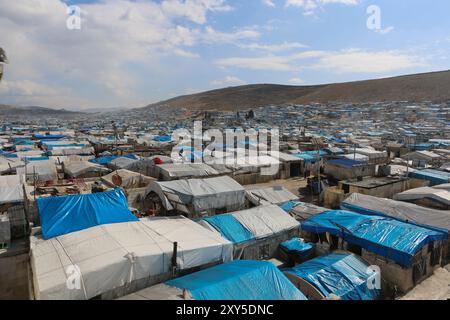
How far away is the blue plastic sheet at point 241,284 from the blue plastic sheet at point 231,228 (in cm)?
242


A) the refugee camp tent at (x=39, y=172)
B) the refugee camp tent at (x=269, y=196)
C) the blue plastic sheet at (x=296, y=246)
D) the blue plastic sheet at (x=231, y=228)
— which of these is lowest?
the blue plastic sheet at (x=296, y=246)

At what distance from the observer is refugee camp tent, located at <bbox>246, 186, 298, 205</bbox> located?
14070 mm

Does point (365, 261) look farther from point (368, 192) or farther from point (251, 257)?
point (368, 192)

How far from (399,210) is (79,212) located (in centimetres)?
1099

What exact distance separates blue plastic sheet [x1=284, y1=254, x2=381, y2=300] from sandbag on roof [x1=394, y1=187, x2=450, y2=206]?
6812mm

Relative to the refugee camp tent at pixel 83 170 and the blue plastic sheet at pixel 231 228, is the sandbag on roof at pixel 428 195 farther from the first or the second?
the refugee camp tent at pixel 83 170

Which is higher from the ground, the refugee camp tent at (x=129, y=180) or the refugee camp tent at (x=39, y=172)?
the refugee camp tent at (x=39, y=172)

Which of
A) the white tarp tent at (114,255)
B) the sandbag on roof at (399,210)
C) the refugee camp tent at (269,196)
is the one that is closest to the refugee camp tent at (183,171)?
the refugee camp tent at (269,196)

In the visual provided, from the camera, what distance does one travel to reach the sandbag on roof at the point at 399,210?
35.9 ft

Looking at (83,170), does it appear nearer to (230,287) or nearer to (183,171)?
(183,171)

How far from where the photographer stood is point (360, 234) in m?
9.66

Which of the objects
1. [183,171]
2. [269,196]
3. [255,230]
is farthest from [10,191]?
[269,196]

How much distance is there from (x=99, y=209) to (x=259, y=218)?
502 cm

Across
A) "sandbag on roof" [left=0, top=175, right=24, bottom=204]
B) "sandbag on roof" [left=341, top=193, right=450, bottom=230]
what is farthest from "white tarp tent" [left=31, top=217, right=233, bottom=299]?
"sandbag on roof" [left=341, top=193, right=450, bottom=230]
